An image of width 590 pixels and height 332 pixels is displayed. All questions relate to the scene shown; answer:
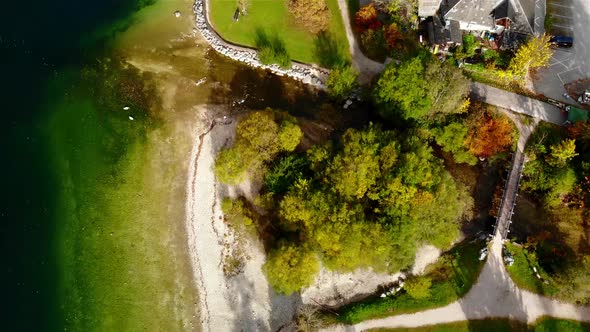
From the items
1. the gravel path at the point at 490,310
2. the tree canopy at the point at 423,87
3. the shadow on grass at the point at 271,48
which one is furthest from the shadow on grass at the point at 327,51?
the gravel path at the point at 490,310

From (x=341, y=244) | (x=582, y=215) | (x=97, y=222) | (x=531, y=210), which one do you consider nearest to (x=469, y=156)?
(x=531, y=210)

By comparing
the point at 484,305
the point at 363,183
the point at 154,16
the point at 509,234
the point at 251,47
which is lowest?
the point at 484,305

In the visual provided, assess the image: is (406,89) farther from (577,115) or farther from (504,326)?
(504,326)

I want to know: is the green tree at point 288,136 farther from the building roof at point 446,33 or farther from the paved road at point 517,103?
the paved road at point 517,103

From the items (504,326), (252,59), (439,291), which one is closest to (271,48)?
(252,59)

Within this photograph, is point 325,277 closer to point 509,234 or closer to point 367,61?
point 509,234
